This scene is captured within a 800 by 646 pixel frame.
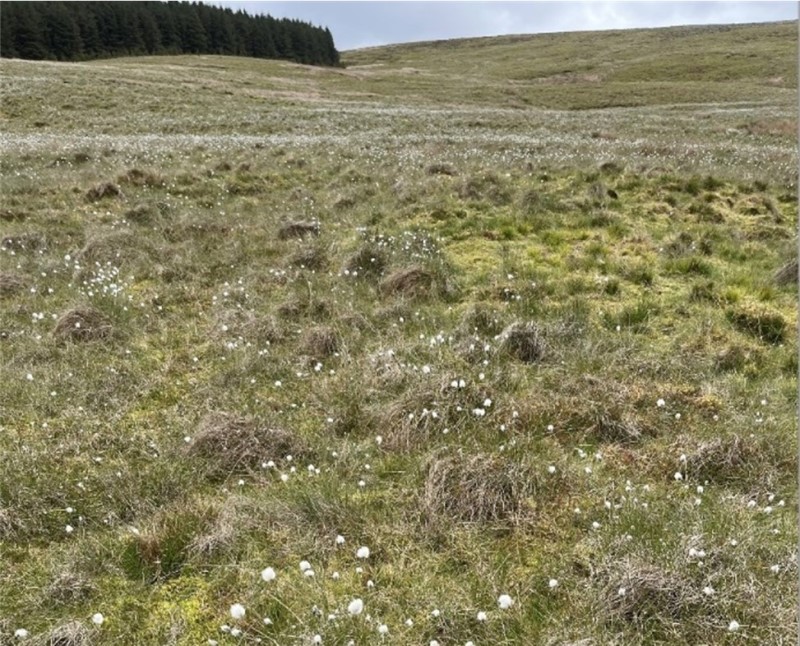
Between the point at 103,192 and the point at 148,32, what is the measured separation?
119 m

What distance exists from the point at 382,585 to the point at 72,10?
128 metres

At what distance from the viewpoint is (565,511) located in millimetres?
5305

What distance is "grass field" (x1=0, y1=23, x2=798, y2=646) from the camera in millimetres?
4434

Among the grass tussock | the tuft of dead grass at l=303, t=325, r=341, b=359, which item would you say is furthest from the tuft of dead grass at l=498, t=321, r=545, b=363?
the grass tussock

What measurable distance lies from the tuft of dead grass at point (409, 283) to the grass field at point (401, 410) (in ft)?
0.19

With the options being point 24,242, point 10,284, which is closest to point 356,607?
point 10,284

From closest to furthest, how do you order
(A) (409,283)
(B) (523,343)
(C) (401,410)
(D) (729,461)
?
(D) (729,461) → (C) (401,410) → (B) (523,343) → (A) (409,283)

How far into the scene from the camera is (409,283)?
33.2 feet

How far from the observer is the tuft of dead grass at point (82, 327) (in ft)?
27.7

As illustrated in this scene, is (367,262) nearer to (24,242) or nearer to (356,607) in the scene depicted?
(24,242)

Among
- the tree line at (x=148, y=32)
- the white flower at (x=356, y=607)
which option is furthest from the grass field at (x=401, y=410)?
the tree line at (x=148, y=32)

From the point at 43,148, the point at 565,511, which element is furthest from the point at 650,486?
the point at 43,148

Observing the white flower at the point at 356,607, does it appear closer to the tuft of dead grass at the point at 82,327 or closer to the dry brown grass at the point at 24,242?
the tuft of dead grass at the point at 82,327

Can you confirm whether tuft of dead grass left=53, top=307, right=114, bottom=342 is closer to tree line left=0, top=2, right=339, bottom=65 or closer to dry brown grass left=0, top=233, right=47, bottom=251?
dry brown grass left=0, top=233, right=47, bottom=251
